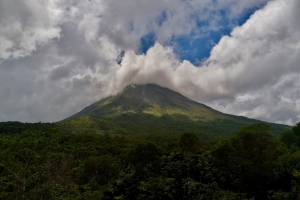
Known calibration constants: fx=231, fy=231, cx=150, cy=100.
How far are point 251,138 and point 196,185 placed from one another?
27.6ft

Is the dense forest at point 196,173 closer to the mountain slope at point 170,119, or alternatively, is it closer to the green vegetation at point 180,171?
the green vegetation at point 180,171

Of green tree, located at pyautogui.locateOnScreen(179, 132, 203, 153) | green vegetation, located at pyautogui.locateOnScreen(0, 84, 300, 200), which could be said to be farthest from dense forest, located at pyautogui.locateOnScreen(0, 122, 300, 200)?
green tree, located at pyautogui.locateOnScreen(179, 132, 203, 153)

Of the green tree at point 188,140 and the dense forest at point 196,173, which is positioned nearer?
the dense forest at point 196,173

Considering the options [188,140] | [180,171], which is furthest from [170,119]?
[180,171]

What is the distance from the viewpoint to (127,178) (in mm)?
32000

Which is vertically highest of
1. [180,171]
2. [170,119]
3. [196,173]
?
[170,119]

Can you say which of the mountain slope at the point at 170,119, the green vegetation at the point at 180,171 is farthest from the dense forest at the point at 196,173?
the mountain slope at the point at 170,119

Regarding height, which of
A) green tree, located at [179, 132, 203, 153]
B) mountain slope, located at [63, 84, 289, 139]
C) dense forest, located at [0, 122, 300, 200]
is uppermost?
mountain slope, located at [63, 84, 289, 139]

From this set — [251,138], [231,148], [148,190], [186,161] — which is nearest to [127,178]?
[148,190]

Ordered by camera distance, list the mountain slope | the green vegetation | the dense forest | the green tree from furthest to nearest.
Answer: the mountain slope → the green tree → the dense forest → the green vegetation

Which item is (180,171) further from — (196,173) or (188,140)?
(188,140)

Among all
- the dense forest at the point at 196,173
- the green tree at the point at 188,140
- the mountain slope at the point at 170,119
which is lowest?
the dense forest at the point at 196,173

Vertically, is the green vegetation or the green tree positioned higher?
the green tree

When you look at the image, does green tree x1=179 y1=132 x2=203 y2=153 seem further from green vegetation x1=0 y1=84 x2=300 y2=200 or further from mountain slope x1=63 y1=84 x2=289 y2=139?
mountain slope x1=63 y1=84 x2=289 y2=139
